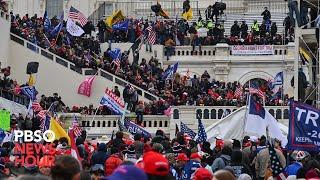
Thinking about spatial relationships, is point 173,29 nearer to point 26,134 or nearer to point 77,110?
point 77,110

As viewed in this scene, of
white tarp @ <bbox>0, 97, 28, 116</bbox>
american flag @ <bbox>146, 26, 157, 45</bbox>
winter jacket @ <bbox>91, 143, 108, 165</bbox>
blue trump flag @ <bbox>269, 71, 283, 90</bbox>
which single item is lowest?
white tarp @ <bbox>0, 97, 28, 116</bbox>

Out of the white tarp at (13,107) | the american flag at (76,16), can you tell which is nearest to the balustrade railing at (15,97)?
the white tarp at (13,107)

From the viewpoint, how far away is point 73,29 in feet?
166

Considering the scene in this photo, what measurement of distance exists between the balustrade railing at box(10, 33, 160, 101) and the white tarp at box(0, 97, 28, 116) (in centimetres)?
650

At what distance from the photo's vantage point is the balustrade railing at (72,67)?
45.9 meters

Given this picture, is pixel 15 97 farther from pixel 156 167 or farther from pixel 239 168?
pixel 156 167

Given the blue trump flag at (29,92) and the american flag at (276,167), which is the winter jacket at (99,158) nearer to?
the american flag at (276,167)

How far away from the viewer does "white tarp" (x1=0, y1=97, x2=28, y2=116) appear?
39156 millimetres

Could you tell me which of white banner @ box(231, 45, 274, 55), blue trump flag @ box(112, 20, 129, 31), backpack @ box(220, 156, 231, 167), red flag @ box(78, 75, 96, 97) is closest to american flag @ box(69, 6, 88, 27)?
blue trump flag @ box(112, 20, 129, 31)

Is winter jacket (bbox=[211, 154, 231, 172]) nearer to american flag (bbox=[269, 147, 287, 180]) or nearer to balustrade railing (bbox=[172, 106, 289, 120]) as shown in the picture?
american flag (bbox=[269, 147, 287, 180])

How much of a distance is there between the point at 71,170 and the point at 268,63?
137 ft

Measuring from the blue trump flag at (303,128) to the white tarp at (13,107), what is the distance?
69.1 ft

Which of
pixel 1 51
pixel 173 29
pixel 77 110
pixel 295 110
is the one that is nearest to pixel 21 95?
pixel 77 110

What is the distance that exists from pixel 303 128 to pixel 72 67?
29.7 meters
